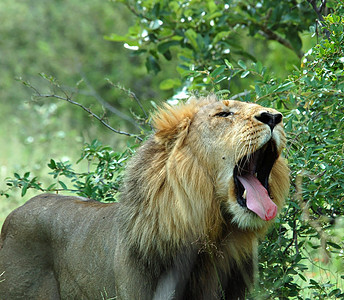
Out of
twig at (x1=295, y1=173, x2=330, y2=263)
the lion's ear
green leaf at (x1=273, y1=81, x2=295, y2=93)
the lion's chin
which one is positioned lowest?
twig at (x1=295, y1=173, x2=330, y2=263)

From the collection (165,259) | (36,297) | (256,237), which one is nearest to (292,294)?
(256,237)

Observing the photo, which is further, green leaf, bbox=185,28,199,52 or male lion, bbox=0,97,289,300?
green leaf, bbox=185,28,199,52

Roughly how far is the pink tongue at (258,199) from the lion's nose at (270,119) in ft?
1.14

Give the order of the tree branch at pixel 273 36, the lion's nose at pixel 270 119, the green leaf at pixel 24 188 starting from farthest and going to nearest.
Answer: the tree branch at pixel 273 36 → the green leaf at pixel 24 188 → the lion's nose at pixel 270 119

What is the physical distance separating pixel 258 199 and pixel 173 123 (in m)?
0.68

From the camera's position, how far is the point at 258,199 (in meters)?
3.61

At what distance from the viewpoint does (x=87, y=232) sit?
4.29 meters

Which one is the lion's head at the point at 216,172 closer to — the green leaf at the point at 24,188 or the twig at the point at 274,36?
the green leaf at the point at 24,188

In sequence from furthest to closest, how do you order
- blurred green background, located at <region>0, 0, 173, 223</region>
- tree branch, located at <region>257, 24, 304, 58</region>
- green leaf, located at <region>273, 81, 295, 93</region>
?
1. blurred green background, located at <region>0, 0, 173, 223</region>
2. tree branch, located at <region>257, 24, 304, 58</region>
3. green leaf, located at <region>273, 81, 295, 93</region>

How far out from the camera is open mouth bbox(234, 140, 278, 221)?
3588mm

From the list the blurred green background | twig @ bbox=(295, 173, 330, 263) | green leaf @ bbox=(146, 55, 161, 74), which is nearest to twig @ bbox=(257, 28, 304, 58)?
green leaf @ bbox=(146, 55, 161, 74)

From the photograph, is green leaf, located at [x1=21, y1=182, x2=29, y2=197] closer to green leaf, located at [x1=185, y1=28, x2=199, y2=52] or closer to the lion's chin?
the lion's chin

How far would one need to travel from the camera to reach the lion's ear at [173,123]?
3812 mm

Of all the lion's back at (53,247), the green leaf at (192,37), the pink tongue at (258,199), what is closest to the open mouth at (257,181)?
the pink tongue at (258,199)
